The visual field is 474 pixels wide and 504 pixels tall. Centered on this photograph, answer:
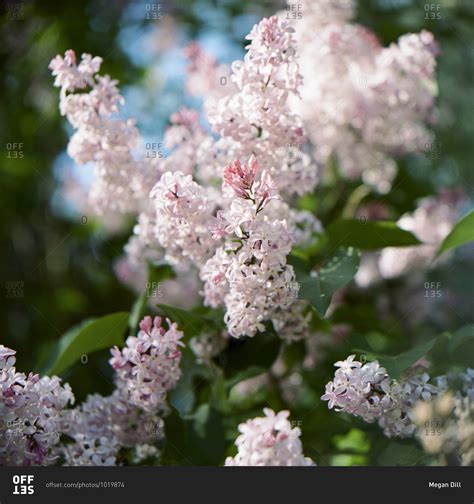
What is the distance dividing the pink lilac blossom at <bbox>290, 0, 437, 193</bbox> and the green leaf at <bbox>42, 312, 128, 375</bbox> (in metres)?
0.60

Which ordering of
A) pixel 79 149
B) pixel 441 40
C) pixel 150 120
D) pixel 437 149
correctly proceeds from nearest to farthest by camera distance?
1. pixel 79 149
2. pixel 437 149
3. pixel 441 40
4. pixel 150 120

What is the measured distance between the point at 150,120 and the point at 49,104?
1.18 ft

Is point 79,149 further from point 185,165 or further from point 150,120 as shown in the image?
point 150,120

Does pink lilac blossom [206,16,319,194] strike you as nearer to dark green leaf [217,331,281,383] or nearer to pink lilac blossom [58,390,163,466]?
dark green leaf [217,331,281,383]

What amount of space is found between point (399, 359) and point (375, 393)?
6 cm

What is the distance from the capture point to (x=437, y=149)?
1787 millimetres

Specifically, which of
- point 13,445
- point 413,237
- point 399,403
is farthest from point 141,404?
point 413,237

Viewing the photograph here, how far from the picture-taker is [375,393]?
98 centimetres

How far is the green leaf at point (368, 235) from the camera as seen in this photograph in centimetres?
128

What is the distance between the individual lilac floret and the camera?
3.51ft

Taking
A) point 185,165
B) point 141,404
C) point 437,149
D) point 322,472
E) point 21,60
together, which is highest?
point 21,60

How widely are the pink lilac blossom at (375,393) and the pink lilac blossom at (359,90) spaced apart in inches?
27.8
